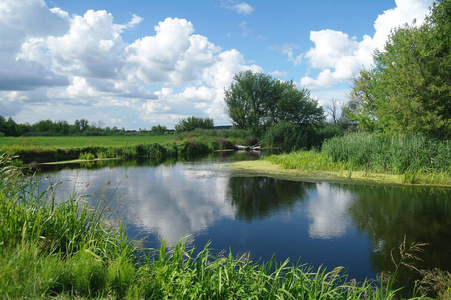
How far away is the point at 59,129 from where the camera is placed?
47031 millimetres

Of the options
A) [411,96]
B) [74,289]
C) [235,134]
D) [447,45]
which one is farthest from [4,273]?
[235,134]

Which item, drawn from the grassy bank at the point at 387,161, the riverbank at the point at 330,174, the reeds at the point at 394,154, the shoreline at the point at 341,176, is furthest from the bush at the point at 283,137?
the shoreline at the point at 341,176

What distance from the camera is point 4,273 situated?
272cm

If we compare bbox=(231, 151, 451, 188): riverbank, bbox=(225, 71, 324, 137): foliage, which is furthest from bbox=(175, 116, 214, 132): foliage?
bbox=(231, 151, 451, 188): riverbank

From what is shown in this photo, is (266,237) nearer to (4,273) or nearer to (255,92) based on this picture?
(4,273)

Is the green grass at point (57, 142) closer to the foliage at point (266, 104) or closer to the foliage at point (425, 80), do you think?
the foliage at point (266, 104)

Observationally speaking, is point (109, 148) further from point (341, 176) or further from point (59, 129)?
point (59, 129)

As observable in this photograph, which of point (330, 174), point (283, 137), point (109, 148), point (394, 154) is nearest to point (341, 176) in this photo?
point (330, 174)

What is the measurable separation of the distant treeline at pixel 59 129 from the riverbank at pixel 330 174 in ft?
117

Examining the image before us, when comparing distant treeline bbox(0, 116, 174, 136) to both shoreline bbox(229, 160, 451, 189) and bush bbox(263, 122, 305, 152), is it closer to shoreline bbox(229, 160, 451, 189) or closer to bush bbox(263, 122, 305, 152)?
bush bbox(263, 122, 305, 152)

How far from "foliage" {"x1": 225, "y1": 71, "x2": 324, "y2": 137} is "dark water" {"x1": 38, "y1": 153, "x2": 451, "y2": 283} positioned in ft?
92.2

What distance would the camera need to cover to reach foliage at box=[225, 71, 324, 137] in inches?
1523

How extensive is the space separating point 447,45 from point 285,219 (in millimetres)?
12087

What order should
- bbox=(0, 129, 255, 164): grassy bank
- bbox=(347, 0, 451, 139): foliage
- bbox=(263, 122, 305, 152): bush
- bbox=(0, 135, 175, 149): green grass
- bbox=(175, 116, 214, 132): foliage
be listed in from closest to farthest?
bbox=(347, 0, 451, 139): foliage
bbox=(0, 129, 255, 164): grassy bank
bbox=(0, 135, 175, 149): green grass
bbox=(263, 122, 305, 152): bush
bbox=(175, 116, 214, 132): foliage
